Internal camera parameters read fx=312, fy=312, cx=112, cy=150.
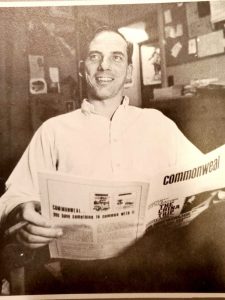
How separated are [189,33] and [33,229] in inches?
23.4

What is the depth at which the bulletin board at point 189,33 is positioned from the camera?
740mm

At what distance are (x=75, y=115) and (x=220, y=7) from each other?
43 centimetres

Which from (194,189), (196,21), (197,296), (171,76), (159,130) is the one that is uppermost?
(196,21)

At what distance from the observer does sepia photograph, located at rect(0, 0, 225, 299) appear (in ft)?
2.38

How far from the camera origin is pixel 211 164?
2.44 feet

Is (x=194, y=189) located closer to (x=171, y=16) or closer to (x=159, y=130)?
(x=159, y=130)

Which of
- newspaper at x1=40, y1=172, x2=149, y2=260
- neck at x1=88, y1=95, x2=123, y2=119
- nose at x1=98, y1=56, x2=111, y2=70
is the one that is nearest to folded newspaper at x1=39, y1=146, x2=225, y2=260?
newspaper at x1=40, y1=172, x2=149, y2=260

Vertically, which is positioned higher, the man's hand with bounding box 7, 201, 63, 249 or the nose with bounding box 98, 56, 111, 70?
the nose with bounding box 98, 56, 111, 70

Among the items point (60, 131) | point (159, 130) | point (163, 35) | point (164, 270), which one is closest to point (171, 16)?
point (163, 35)

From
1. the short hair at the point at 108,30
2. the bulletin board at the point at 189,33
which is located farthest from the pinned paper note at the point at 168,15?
the short hair at the point at 108,30

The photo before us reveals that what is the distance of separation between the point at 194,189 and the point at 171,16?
1.37 ft

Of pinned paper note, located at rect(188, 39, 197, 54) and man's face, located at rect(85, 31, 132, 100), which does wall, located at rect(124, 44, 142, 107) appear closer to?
man's face, located at rect(85, 31, 132, 100)

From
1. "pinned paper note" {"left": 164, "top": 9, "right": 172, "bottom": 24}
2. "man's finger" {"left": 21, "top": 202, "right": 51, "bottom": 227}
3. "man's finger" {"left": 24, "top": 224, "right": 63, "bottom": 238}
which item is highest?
"pinned paper note" {"left": 164, "top": 9, "right": 172, "bottom": 24}

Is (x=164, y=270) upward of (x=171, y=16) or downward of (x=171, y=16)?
downward
